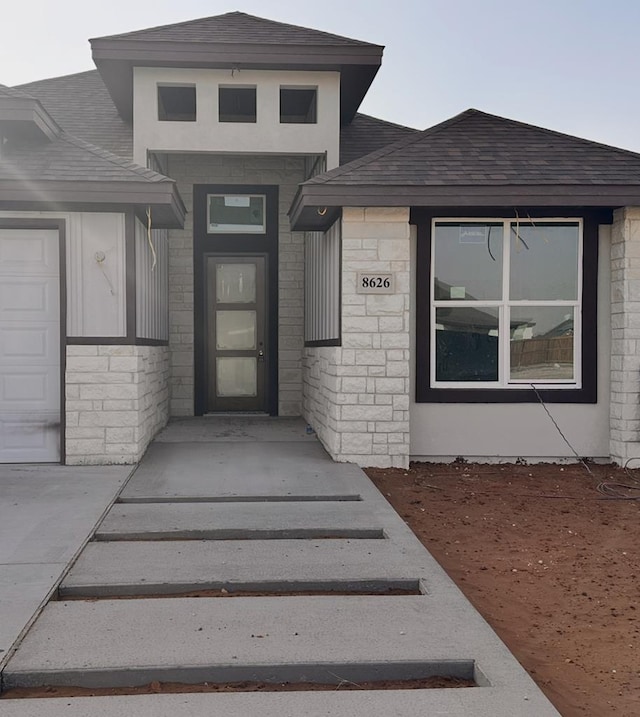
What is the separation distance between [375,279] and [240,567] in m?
4.22

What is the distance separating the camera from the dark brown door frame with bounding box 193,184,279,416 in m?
12.1

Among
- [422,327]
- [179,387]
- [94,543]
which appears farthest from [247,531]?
[179,387]

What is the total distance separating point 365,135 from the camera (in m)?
11.6

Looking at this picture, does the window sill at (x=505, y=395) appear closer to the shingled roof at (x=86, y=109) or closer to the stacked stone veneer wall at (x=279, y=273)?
the stacked stone veneer wall at (x=279, y=273)

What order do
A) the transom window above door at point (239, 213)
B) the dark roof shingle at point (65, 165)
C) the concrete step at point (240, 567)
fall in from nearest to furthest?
the concrete step at point (240, 567) → the dark roof shingle at point (65, 165) → the transom window above door at point (239, 213)

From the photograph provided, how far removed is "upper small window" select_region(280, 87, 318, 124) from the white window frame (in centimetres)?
346

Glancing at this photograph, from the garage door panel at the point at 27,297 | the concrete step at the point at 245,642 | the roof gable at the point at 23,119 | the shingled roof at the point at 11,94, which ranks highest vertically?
the shingled roof at the point at 11,94

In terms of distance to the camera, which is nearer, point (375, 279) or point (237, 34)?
point (375, 279)

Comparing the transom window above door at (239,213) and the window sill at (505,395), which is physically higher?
the transom window above door at (239,213)

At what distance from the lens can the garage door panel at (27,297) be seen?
8.08m

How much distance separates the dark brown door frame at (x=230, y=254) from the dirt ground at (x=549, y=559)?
4.50 m

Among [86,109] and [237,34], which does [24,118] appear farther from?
[86,109]

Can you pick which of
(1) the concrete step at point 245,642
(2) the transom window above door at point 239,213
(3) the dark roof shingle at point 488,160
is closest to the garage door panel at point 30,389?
(3) the dark roof shingle at point 488,160

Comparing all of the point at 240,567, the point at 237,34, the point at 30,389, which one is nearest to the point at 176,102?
the point at 237,34
